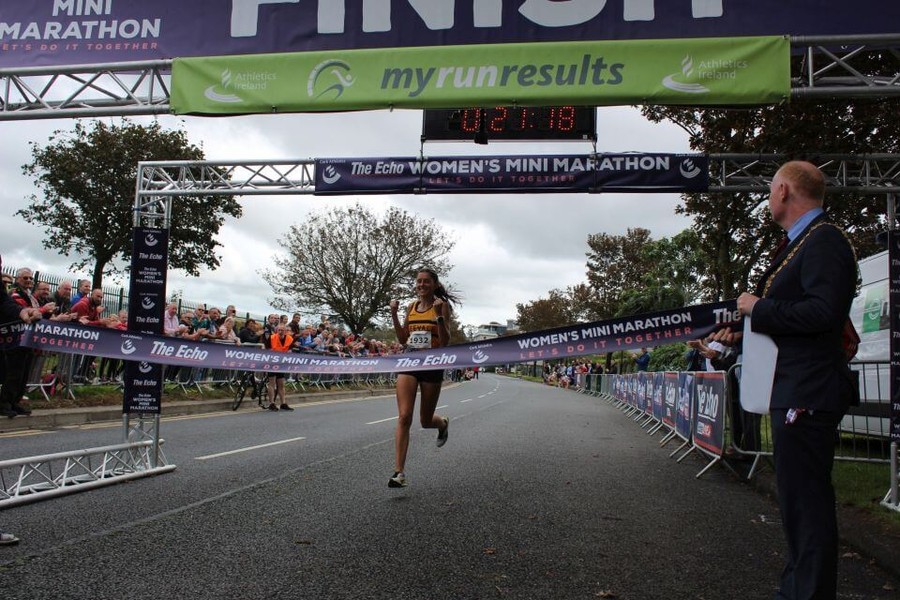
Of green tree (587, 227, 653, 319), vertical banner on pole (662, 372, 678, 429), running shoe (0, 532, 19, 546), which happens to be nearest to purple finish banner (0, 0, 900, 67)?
running shoe (0, 532, 19, 546)

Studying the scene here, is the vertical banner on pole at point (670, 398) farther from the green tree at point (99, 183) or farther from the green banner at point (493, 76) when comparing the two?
the green tree at point (99, 183)

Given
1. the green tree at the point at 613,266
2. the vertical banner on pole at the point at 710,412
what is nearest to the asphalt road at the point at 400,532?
the vertical banner on pole at the point at 710,412

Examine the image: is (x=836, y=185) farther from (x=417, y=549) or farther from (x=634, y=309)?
(x=634, y=309)

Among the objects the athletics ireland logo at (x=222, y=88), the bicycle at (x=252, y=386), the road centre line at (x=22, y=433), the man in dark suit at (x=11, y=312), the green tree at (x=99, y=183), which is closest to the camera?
the man in dark suit at (x=11, y=312)

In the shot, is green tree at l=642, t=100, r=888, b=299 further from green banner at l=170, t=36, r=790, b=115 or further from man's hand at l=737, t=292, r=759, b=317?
man's hand at l=737, t=292, r=759, b=317

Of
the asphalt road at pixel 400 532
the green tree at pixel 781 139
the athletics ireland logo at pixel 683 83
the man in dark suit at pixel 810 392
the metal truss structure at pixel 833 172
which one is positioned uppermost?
the green tree at pixel 781 139

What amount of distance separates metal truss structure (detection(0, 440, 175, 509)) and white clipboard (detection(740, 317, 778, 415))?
209 inches

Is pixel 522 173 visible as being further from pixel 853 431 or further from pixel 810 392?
pixel 810 392

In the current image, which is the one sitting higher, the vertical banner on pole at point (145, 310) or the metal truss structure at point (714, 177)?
the metal truss structure at point (714, 177)

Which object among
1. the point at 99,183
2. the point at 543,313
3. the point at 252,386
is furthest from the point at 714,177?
the point at 543,313

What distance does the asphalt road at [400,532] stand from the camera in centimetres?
361

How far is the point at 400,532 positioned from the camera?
471cm

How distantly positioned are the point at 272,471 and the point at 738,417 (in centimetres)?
548

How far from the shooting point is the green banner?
5.20 metres
